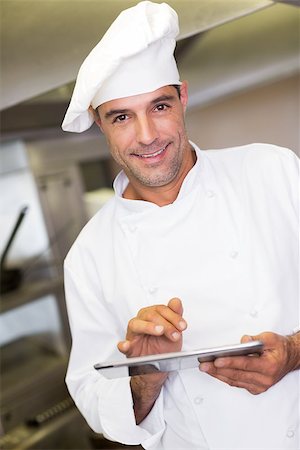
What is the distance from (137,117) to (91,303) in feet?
1.33

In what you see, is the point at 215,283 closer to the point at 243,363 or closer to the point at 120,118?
the point at 243,363

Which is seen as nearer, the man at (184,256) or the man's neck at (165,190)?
the man at (184,256)

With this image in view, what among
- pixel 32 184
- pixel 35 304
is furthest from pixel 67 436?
pixel 32 184

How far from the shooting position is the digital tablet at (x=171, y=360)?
824 millimetres

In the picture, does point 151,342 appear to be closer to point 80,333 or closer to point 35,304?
point 80,333

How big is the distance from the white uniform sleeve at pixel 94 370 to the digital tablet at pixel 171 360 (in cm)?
24

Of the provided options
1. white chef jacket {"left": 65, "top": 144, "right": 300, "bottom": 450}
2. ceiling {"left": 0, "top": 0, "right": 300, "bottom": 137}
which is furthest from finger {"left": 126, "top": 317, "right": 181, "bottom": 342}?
ceiling {"left": 0, "top": 0, "right": 300, "bottom": 137}

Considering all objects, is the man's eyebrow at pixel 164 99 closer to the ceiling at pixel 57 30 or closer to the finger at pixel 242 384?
the ceiling at pixel 57 30

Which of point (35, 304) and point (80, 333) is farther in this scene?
point (35, 304)

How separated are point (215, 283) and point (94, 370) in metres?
0.33

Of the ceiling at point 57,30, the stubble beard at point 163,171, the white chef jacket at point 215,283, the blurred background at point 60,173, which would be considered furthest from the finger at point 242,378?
the blurred background at point 60,173

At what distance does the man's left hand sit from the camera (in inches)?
35.9

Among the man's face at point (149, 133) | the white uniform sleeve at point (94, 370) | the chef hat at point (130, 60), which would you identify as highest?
the chef hat at point (130, 60)

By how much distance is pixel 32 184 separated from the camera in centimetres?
233
